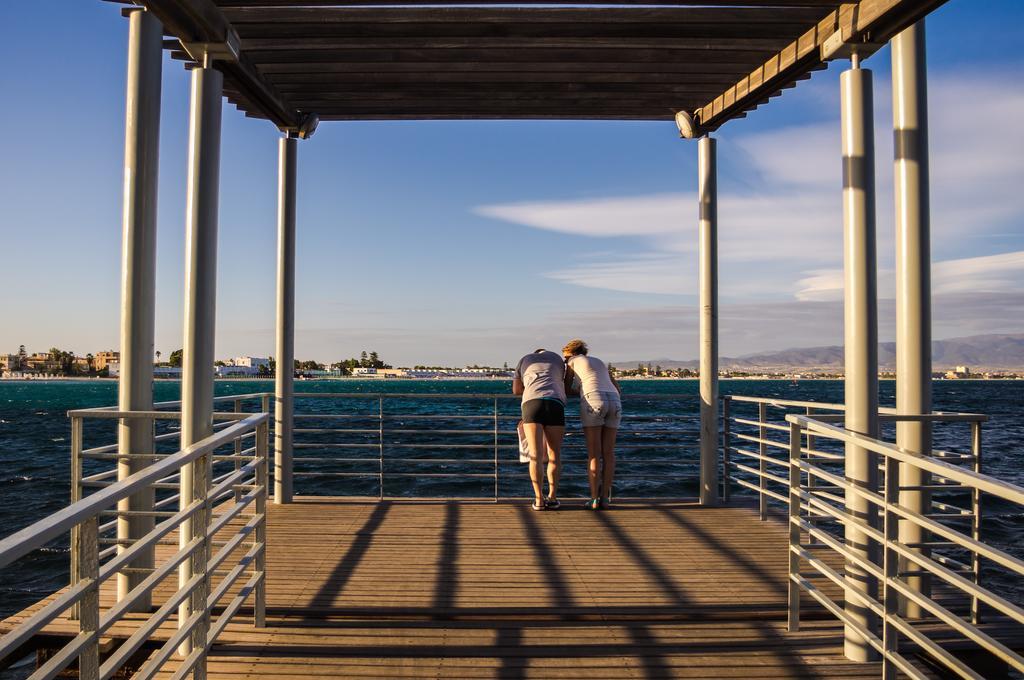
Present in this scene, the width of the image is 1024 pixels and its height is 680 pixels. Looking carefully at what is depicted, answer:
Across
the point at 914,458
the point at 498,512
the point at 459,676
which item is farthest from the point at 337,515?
the point at 914,458

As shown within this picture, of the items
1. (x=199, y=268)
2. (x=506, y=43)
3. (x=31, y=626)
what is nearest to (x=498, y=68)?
(x=506, y=43)

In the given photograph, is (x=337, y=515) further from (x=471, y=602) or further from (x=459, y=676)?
(x=459, y=676)

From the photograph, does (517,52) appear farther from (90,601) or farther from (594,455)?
(90,601)

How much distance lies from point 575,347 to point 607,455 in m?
0.82

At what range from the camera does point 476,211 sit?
18.9m

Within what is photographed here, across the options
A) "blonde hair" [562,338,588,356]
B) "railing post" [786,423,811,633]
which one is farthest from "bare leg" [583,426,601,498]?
"railing post" [786,423,811,633]

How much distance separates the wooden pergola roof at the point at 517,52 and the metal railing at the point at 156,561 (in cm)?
188

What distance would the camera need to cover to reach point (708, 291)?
16.0ft

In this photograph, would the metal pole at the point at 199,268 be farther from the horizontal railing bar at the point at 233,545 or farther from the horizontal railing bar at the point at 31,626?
the horizontal railing bar at the point at 31,626

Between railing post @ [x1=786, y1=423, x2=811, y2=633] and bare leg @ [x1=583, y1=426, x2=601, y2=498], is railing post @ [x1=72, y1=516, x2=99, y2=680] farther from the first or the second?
bare leg @ [x1=583, y1=426, x2=601, y2=498]

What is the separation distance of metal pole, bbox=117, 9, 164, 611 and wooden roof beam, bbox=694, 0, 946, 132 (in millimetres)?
3114

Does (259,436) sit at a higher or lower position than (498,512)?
higher

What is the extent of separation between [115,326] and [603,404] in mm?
2971

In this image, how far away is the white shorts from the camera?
4566 millimetres
